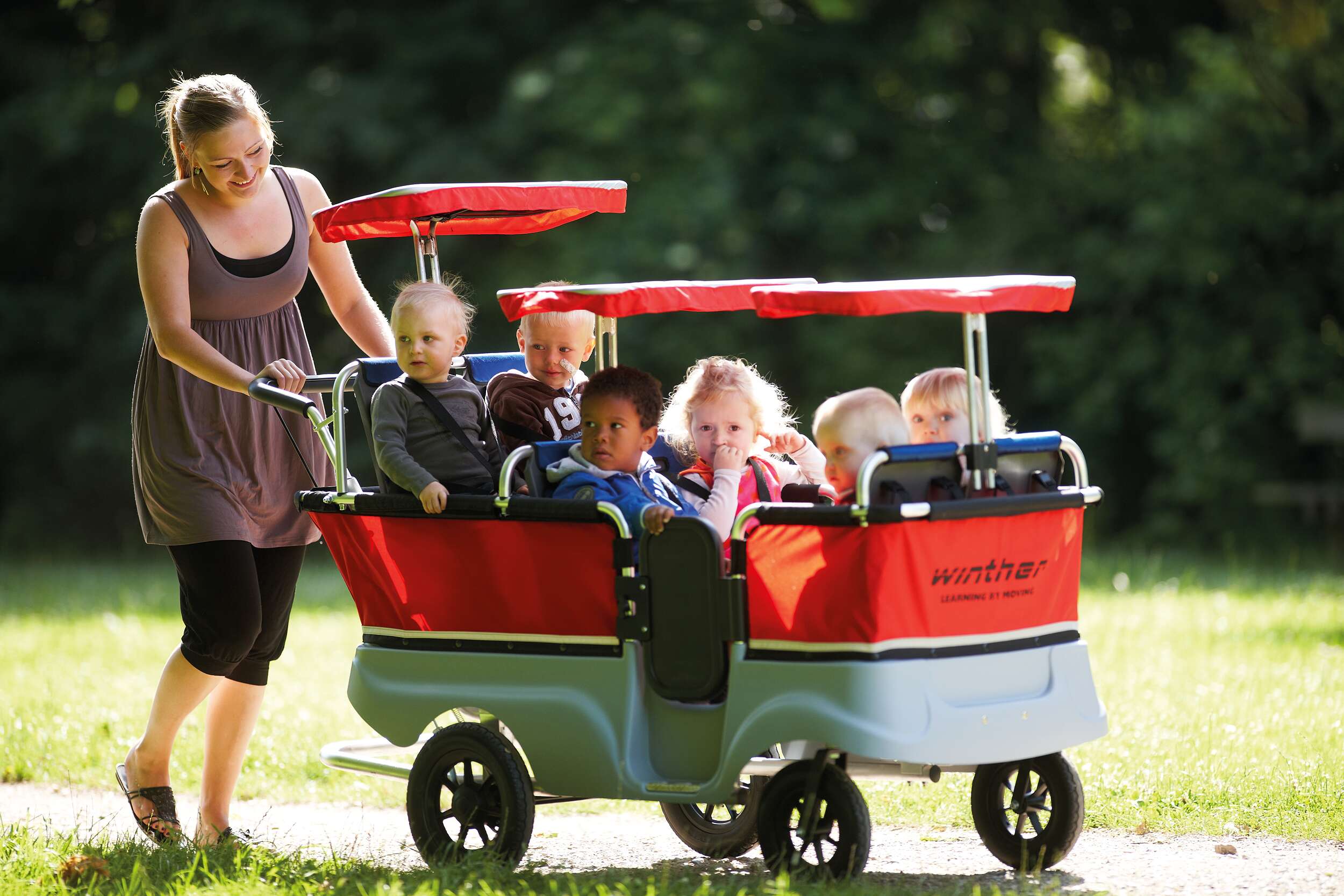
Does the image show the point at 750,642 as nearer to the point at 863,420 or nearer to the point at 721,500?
the point at 721,500

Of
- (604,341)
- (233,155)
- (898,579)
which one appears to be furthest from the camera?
(604,341)

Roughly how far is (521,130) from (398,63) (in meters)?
1.63

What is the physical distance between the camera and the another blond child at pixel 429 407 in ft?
14.5

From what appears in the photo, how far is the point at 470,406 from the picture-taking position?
4590 mm

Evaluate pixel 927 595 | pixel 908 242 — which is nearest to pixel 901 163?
pixel 908 242

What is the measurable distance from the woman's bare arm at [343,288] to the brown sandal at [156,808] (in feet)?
4.74

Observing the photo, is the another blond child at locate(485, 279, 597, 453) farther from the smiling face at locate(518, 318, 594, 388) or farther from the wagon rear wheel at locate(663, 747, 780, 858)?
the wagon rear wheel at locate(663, 747, 780, 858)

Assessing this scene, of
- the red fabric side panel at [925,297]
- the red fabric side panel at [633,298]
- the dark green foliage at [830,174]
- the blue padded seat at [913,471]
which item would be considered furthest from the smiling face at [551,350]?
the dark green foliage at [830,174]

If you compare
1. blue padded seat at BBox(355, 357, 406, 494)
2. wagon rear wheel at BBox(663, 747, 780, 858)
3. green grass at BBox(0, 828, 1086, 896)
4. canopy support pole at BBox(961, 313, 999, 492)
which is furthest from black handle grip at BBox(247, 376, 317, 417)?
canopy support pole at BBox(961, 313, 999, 492)

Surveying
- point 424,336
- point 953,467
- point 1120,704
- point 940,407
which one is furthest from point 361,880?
point 1120,704

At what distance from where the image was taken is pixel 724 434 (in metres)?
4.51

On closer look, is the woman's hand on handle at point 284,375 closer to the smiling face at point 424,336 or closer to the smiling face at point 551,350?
the smiling face at point 424,336

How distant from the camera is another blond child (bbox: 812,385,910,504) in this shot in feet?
13.4

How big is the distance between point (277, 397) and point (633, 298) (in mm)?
998
